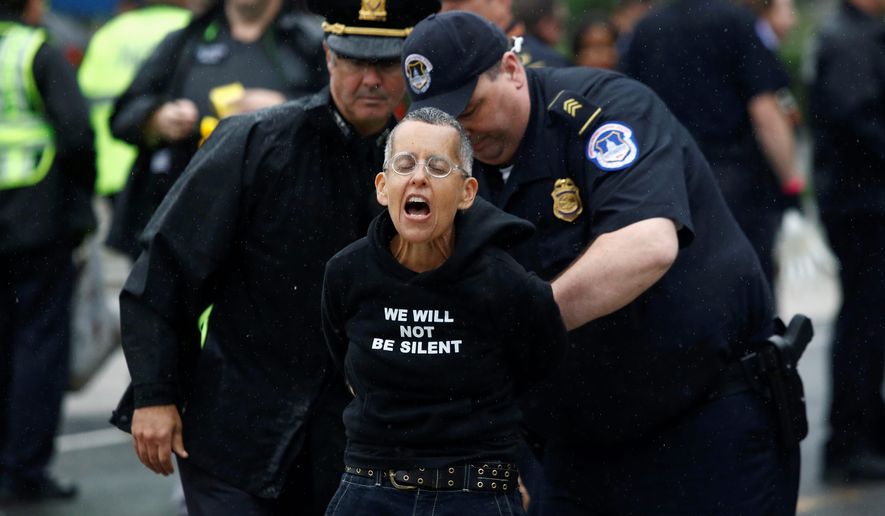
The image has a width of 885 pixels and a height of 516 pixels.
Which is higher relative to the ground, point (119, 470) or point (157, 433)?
point (157, 433)

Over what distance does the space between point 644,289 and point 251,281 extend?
3.53 feet

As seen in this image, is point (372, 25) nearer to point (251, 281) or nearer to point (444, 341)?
point (251, 281)

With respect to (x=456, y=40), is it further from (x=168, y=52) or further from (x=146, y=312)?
(x=168, y=52)

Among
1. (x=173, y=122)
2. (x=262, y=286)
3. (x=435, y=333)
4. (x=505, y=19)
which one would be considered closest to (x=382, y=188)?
(x=435, y=333)

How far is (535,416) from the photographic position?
4.00 meters

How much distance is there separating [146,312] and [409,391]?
0.98 metres

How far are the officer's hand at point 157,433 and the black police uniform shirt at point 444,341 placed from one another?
776mm

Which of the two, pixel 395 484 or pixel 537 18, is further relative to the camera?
pixel 537 18

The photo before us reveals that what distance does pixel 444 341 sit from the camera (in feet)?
10.6

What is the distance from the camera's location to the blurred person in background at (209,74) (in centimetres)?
618

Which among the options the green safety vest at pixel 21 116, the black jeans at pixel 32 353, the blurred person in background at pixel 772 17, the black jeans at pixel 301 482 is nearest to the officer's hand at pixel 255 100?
the green safety vest at pixel 21 116

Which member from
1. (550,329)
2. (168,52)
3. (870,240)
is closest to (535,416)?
(550,329)

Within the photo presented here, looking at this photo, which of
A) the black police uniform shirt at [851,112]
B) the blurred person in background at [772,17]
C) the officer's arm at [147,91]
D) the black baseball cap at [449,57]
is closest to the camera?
the black baseball cap at [449,57]

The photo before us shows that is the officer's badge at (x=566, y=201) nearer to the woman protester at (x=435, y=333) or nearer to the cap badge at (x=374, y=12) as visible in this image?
the woman protester at (x=435, y=333)
